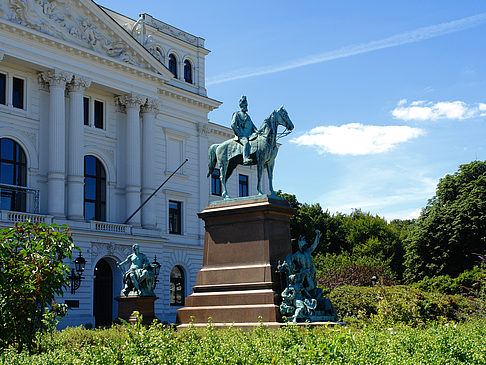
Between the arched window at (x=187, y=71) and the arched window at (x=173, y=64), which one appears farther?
the arched window at (x=187, y=71)

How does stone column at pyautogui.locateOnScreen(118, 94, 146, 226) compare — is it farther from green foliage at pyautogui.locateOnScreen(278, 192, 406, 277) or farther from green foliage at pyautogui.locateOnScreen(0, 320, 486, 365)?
green foliage at pyautogui.locateOnScreen(0, 320, 486, 365)

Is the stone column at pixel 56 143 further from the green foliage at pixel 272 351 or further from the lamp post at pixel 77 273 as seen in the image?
the green foliage at pixel 272 351

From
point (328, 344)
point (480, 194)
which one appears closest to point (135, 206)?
point (480, 194)

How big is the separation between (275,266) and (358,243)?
177 ft

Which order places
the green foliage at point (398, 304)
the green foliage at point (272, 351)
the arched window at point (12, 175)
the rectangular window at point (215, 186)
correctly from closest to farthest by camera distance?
the green foliage at point (272, 351) → the green foliage at point (398, 304) → the arched window at point (12, 175) → the rectangular window at point (215, 186)

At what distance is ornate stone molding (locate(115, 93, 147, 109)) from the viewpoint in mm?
47938

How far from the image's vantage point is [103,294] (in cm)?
4478

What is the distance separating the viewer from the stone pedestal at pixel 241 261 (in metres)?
17.3

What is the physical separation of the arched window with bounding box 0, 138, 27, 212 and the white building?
0.07m

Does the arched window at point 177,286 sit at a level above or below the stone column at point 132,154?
below

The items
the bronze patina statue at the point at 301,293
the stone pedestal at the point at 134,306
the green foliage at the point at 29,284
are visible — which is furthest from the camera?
the stone pedestal at the point at 134,306

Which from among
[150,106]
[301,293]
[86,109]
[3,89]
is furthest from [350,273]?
[301,293]

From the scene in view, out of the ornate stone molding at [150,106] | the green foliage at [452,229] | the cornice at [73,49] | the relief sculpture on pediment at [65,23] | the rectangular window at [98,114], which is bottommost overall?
the green foliage at [452,229]

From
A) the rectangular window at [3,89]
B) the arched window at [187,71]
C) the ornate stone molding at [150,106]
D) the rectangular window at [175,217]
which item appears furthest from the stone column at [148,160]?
the rectangular window at [3,89]
